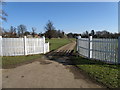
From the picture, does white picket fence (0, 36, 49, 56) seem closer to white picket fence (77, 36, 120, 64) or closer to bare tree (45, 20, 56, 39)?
white picket fence (77, 36, 120, 64)

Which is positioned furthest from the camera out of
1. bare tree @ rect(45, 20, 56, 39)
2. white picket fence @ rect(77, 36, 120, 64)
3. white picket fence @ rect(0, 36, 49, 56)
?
bare tree @ rect(45, 20, 56, 39)

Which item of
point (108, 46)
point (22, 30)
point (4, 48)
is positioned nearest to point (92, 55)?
point (108, 46)

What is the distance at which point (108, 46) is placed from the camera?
778cm

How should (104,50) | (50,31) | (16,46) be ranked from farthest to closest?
(50,31) → (16,46) → (104,50)

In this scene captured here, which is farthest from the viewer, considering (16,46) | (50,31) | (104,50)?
(50,31)

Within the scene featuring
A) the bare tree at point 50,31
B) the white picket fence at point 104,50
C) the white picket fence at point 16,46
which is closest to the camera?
the white picket fence at point 104,50

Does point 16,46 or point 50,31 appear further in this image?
point 50,31

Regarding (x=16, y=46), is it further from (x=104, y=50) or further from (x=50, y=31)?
(x=50, y=31)

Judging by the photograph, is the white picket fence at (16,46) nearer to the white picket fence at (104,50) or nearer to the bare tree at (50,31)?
the white picket fence at (104,50)

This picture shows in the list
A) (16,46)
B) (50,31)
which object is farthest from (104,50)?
(50,31)

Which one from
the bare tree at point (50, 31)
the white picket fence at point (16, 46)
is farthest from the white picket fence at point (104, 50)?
the bare tree at point (50, 31)

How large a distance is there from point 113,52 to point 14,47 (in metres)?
9.79

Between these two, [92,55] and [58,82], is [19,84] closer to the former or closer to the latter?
[58,82]

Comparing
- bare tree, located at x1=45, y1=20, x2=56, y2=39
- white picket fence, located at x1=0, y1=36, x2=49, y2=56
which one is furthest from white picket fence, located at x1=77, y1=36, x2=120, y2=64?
bare tree, located at x1=45, y1=20, x2=56, y2=39
